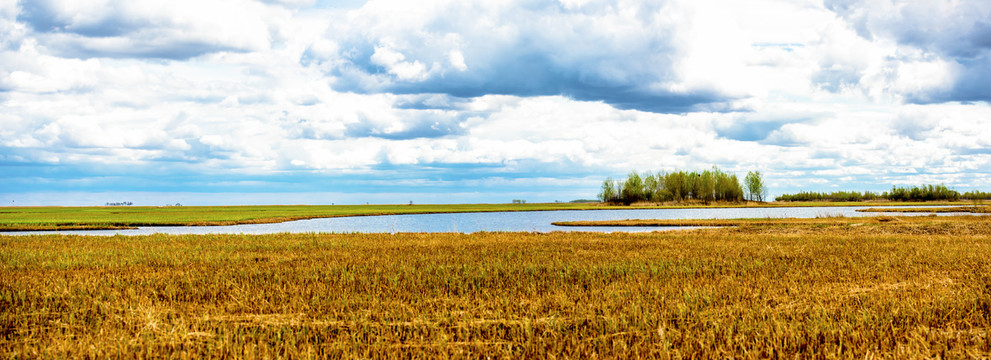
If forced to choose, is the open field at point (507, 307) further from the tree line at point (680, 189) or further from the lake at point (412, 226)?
the tree line at point (680, 189)

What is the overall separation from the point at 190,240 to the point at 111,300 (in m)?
20.1

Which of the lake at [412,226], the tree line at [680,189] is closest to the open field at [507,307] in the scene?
the lake at [412,226]

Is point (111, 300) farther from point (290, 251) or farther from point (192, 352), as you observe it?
point (290, 251)

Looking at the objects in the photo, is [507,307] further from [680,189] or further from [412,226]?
[680,189]

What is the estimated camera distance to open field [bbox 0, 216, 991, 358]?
7.48m

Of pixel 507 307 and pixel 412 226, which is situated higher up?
pixel 507 307

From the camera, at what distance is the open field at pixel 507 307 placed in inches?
295

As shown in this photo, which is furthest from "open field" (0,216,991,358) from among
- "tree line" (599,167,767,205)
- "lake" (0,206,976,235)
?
"tree line" (599,167,767,205)

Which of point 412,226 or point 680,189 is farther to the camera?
point 680,189

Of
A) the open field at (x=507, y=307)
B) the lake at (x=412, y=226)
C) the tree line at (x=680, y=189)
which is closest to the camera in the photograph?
the open field at (x=507, y=307)

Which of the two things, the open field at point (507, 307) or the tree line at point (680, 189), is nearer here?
the open field at point (507, 307)

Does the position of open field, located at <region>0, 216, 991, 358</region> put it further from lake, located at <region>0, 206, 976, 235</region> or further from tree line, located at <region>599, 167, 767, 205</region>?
tree line, located at <region>599, 167, 767, 205</region>

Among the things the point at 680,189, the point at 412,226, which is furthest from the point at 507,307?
the point at 680,189

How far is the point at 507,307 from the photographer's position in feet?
32.4
